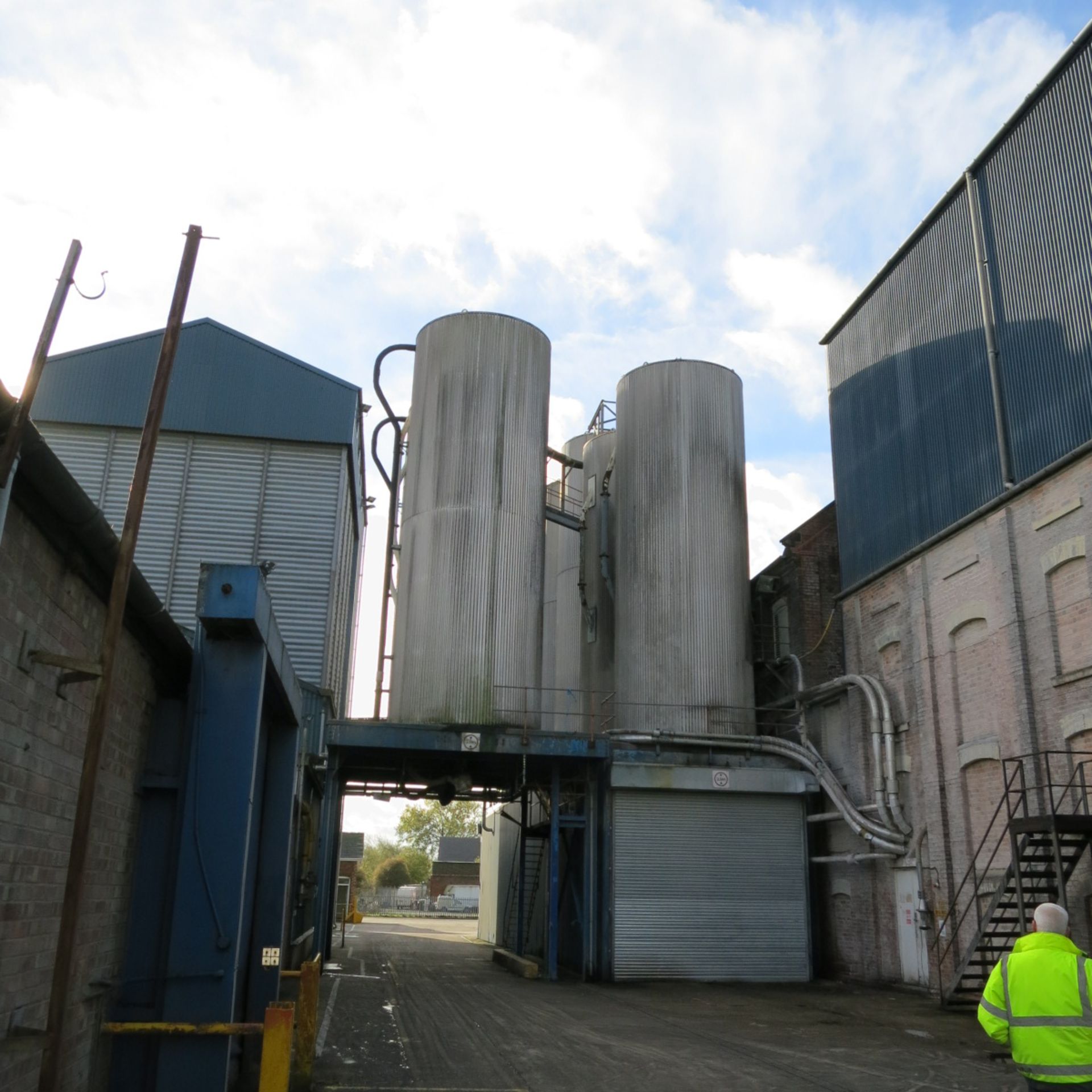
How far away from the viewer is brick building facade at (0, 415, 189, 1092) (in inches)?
231

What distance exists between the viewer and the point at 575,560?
1230 inches

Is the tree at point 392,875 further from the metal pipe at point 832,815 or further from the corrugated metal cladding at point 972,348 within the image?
the corrugated metal cladding at point 972,348

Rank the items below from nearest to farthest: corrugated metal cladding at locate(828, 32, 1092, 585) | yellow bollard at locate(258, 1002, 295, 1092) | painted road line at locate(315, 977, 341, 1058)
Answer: yellow bollard at locate(258, 1002, 295, 1092), painted road line at locate(315, 977, 341, 1058), corrugated metal cladding at locate(828, 32, 1092, 585)

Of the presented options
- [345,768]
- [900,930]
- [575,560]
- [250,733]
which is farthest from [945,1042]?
[575,560]

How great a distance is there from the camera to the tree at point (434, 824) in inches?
3290

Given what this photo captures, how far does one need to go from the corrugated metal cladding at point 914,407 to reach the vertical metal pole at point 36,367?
1536cm

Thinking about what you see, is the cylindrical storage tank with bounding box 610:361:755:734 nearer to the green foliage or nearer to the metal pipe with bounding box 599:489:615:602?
the metal pipe with bounding box 599:489:615:602

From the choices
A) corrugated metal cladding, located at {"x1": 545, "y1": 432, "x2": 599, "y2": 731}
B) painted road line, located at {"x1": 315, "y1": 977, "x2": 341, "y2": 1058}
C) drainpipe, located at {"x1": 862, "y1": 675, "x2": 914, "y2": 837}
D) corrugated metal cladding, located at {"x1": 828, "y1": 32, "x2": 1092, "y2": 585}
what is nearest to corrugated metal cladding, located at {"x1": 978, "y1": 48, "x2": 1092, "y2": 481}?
corrugated metal cladding, located at {"x1": 828, "y1": 32, "x2": 1092, "y2": 585}

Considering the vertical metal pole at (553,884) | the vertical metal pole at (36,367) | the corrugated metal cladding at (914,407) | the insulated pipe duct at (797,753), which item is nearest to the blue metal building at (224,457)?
the vertical metal pole at (553,884)

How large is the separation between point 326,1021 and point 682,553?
1366 cm

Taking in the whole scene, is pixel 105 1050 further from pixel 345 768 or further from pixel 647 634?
pixel 647 634

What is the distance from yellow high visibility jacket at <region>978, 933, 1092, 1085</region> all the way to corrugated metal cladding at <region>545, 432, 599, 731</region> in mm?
Result: 22280

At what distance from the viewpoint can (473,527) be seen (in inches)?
890

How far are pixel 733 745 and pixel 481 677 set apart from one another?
5581 millimetres
